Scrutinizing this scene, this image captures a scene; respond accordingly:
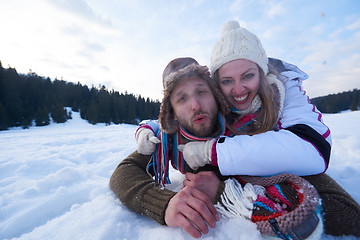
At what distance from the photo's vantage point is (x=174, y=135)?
1.98 meters

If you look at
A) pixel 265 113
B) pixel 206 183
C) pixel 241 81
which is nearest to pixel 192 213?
pixel 206 183

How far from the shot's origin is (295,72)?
1985 mm

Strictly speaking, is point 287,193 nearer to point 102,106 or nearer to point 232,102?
point 232,102

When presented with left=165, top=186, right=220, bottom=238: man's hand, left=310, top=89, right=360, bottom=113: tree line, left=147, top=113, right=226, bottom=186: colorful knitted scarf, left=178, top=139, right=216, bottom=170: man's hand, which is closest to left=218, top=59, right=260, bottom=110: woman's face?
left=147, top=113, right=226, bottom=186: colorful knitted scarf

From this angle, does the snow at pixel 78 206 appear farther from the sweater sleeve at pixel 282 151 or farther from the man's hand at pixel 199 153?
the man's hand at pixel 199 153

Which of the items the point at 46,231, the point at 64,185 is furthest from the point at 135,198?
the point at 64,185

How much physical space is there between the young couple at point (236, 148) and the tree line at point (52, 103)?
24055 millimetres

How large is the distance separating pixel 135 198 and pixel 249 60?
5.73 ft

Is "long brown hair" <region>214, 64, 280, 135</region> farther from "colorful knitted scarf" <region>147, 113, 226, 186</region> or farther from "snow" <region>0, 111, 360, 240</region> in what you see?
"snow" <region>0, 111, 360, 240</region>

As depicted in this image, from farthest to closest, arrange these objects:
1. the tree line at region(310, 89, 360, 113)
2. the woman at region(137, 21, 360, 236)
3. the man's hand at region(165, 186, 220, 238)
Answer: the tree line at region(310, 89, 360, 113)
the woman at region(137, 21, 360, 236)
the man's hand at region(165, 186, 220, 238)

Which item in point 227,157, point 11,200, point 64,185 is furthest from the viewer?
point 64,185

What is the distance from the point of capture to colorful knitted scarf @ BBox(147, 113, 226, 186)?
181 cm

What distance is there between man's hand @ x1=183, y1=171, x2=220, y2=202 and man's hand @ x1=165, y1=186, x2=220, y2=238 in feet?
0.33

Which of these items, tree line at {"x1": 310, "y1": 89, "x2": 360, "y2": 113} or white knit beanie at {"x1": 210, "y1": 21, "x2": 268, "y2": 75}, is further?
tree line at {"x1": 310, "y1": 89, "x2": 360, "y2": 113}
